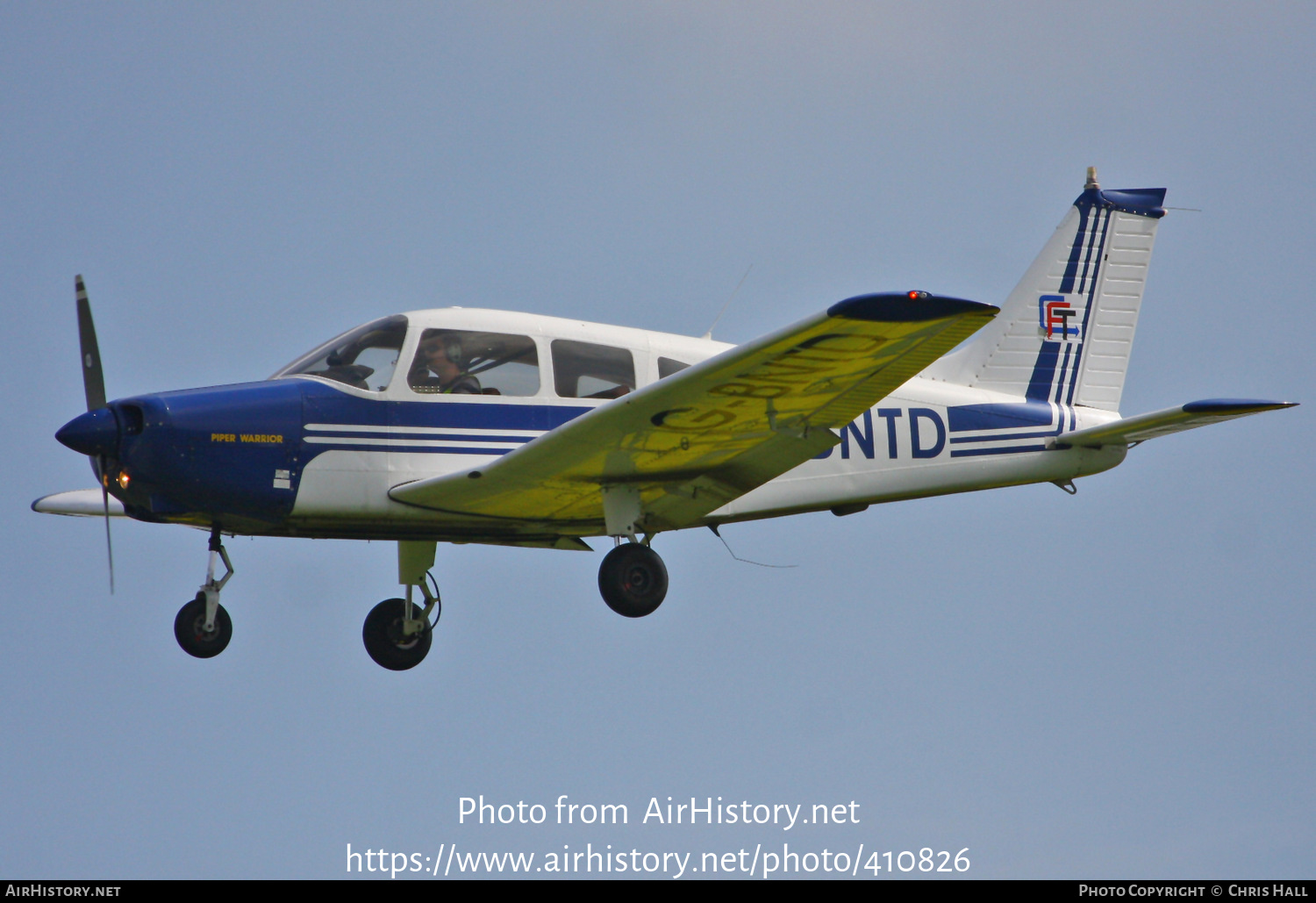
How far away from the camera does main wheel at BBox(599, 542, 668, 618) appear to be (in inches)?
436

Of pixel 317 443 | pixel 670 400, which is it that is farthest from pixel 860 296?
pixel 317 443

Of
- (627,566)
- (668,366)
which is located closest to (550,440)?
(627,566)

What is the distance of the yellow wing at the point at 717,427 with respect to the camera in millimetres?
8875

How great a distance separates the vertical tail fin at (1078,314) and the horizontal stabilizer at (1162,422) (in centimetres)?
64

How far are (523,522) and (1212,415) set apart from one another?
5327 millimetres

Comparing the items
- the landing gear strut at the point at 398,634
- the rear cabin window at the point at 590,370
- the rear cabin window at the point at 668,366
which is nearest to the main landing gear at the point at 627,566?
the rear cabin window at the point at 590,370

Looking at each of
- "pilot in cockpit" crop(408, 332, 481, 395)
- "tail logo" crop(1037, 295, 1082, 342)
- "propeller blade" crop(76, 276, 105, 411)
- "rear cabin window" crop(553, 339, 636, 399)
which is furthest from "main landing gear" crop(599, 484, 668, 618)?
"tail logo" crop(1037, 295, 1082, 342)

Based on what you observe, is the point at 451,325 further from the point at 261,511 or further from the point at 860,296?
the point at 860,296

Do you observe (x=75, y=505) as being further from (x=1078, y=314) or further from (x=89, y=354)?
(x=1078, y=314)

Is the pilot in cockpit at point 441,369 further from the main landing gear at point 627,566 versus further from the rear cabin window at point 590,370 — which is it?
the main landing gear at point 627,566

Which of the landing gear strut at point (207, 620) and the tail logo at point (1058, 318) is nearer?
the landing gear strut at point (207, 620)

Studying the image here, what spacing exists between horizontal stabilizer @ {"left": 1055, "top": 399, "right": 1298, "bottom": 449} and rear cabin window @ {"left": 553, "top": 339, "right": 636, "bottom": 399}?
394 centimetres

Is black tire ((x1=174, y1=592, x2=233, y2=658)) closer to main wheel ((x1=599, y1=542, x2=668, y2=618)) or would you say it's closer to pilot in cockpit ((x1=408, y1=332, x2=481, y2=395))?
pilot in cockpit ((x1=408, y1=332, x2=481, y2=395))

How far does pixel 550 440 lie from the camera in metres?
10.2
